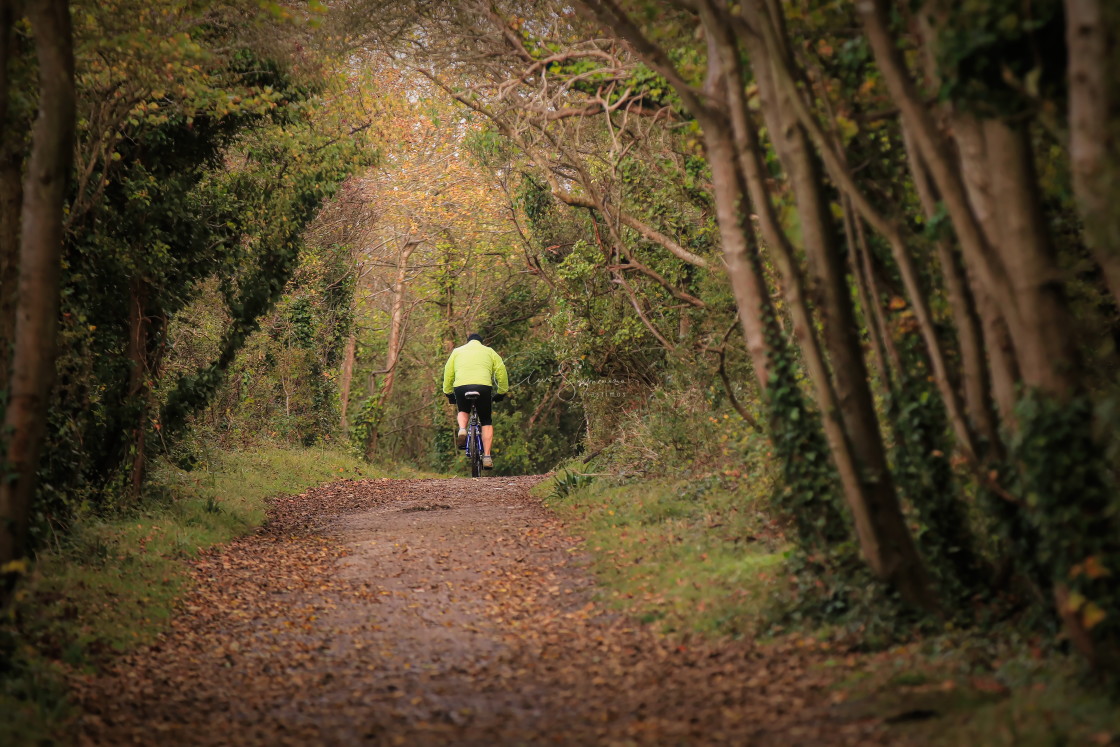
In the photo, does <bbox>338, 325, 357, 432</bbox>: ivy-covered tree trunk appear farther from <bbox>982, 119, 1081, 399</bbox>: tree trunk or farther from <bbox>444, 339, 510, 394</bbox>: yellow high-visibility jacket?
<bbox>982, 119, 1081, 399</bbox>: tree trunk

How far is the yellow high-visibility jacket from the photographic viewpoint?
18094 millimetres

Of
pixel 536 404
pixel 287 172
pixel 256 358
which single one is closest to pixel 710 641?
pixel 287 172

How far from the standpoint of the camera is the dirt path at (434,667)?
5574 mm

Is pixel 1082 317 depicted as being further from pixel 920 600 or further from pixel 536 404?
pixel 536 404

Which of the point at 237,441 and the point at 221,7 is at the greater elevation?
the point at 221,7

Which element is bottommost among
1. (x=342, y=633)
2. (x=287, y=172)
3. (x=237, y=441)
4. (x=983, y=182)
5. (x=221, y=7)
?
(x=342, y=633)

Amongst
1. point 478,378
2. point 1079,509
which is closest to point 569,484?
point 478,378

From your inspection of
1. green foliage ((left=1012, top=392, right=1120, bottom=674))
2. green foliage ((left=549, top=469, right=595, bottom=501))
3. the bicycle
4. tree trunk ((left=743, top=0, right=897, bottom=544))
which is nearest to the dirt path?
green foliage ((left=1012, top=392, right=1120, bottom=674))

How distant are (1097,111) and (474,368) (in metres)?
14.3

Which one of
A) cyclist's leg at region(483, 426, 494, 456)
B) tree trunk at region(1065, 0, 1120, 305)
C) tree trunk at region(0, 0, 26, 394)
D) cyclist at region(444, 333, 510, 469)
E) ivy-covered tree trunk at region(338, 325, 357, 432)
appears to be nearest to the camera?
tree trunk at region(1065, 0, 1120, 305)

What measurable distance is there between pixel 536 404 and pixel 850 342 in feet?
80.3

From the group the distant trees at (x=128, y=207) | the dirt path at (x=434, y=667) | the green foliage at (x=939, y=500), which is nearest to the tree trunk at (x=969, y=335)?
the green foliage at (x=939, y=500)

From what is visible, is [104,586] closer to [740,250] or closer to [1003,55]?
[740,250]

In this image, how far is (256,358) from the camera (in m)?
21.5
